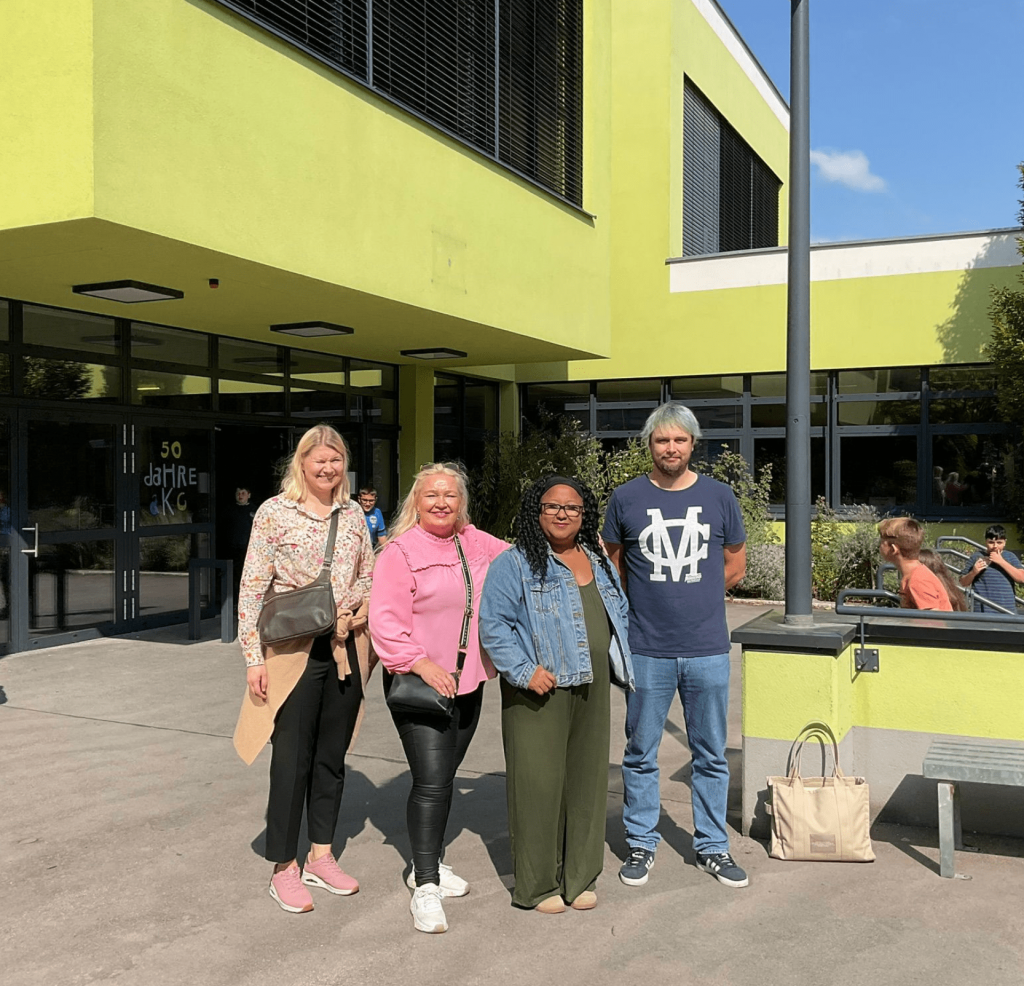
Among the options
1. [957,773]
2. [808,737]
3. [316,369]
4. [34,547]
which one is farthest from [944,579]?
[316,369]

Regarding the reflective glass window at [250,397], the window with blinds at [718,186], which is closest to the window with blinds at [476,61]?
the reflective glass window at [250,397]

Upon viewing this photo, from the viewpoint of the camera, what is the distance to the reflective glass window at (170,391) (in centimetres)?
1084

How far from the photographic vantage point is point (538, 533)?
3.92 meters

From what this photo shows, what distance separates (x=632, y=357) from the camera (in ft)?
54.7

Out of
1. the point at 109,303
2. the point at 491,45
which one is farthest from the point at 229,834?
the point at 491,45

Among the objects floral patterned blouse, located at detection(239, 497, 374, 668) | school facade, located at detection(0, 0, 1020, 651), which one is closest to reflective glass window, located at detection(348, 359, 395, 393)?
school facade, located at detection(0, 0, 1020, 651)

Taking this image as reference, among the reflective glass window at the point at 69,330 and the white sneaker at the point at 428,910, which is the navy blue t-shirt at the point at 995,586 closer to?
the white sneaker at the point at 428,910

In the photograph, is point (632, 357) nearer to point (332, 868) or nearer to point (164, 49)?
point (164, 49)

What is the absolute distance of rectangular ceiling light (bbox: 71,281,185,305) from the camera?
8594mm

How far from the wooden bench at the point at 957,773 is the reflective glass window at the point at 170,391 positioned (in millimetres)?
8727

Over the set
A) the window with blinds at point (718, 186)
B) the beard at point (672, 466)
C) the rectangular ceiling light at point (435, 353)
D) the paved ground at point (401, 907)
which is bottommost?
the paved ground at point (401, 907)

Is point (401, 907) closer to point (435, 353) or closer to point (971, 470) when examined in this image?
point (435, 353)

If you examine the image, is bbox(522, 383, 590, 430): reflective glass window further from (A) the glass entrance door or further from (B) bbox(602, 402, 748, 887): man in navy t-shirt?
(B) bbox(602, 402, 748, 887): man in navy t-shirt

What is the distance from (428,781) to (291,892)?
68 centimetres
